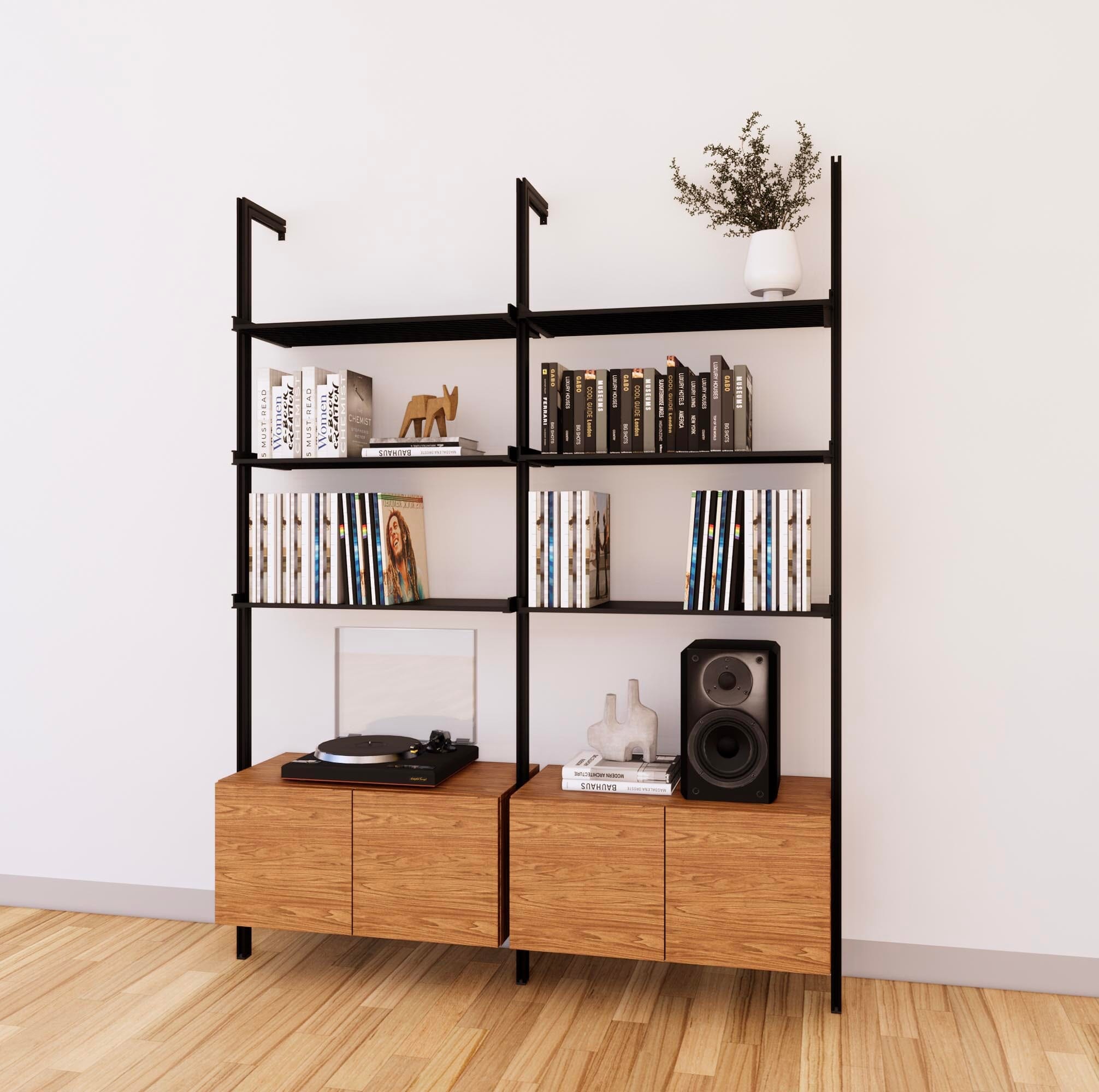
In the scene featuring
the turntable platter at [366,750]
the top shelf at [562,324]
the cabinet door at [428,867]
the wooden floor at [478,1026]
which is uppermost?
the top shelf at [562,324]

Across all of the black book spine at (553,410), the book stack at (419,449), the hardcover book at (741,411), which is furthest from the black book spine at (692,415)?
the book stack at (419,449)

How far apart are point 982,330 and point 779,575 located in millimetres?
904

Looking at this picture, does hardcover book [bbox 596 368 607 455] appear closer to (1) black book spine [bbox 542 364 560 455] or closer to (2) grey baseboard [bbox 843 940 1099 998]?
(1) black book spine [bbox 542 364 560 455]

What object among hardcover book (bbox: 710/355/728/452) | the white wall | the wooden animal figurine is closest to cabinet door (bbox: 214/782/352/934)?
the white wall

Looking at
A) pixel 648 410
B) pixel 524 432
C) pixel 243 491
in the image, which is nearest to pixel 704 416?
pixel 648 410

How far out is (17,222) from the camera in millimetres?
3395

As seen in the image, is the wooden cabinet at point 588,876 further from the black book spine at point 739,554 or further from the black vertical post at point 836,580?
the black book spine at point 739,554

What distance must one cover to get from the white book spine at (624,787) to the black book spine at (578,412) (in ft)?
2.90

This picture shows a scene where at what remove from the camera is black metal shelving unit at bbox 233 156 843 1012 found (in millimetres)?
2545

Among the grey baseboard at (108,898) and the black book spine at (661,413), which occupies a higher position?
the black book spine at (661,413)

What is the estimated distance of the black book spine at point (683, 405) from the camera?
2684mm

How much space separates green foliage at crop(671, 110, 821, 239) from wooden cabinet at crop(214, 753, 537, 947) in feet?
5.49

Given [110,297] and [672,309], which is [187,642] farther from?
[672,309]

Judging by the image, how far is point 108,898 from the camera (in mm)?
3352
